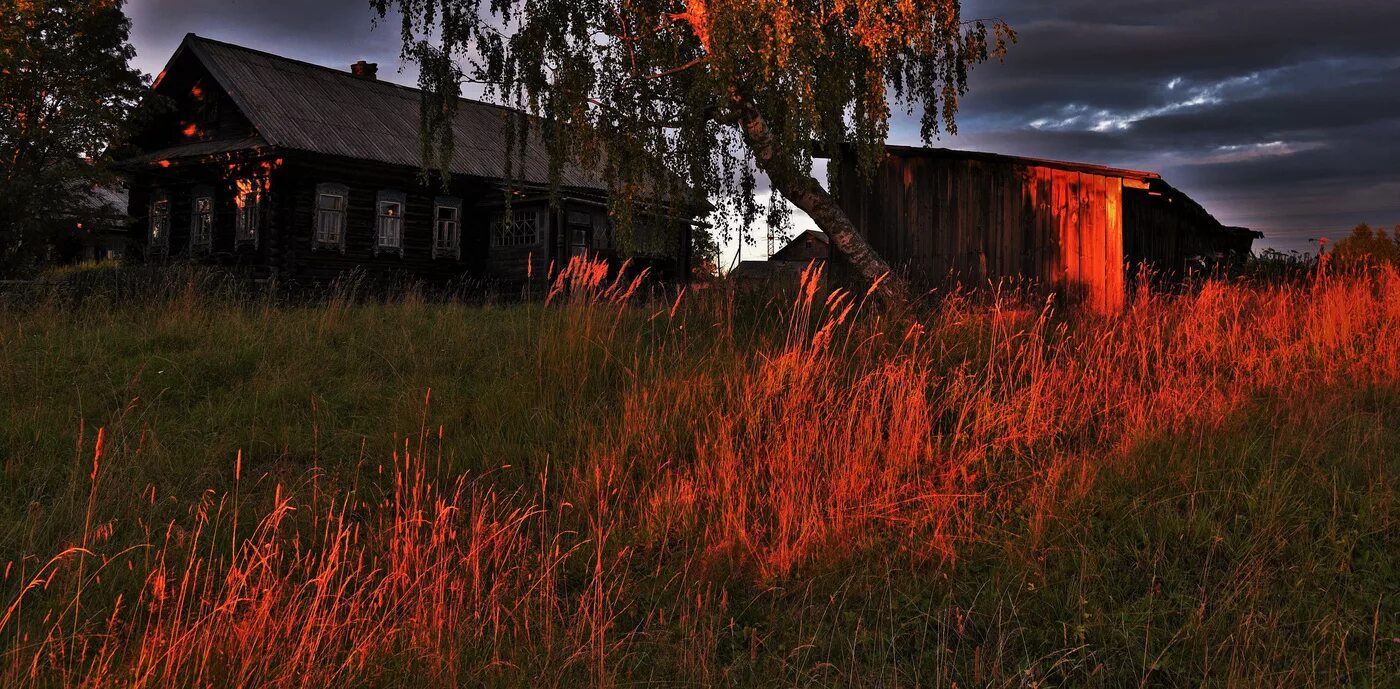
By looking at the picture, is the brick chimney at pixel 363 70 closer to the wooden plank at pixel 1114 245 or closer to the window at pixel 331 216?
the window at pixel 331 216

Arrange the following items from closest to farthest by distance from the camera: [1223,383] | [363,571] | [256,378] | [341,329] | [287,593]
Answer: [287,593] < [363,571] < [1223,383] < [256,378] < [341,329]

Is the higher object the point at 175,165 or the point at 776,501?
the point at 175,165

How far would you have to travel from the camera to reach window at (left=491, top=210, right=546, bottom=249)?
21.1 metres

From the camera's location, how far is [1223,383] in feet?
21.5

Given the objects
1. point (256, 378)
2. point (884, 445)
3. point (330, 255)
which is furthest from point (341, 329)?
point (330, 255)

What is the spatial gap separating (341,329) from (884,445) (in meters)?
6.13

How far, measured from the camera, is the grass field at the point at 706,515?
327cm

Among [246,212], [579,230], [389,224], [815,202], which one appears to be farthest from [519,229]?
[815,202]

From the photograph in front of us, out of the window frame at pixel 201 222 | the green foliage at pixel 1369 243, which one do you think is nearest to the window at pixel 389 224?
the window frame at pixel 201 222

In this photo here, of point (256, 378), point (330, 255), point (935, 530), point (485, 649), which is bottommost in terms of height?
point (485, 649)

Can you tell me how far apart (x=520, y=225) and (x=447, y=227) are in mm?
1809

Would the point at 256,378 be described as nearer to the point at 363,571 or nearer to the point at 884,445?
the point at 363,571

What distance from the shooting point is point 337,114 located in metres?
20.8

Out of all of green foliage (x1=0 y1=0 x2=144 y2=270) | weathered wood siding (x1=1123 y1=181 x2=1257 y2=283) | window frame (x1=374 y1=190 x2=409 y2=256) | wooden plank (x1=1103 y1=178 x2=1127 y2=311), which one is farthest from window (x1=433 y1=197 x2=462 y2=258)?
wooden plank (x1=1103 y1=178 x2=1127 y2=311)
